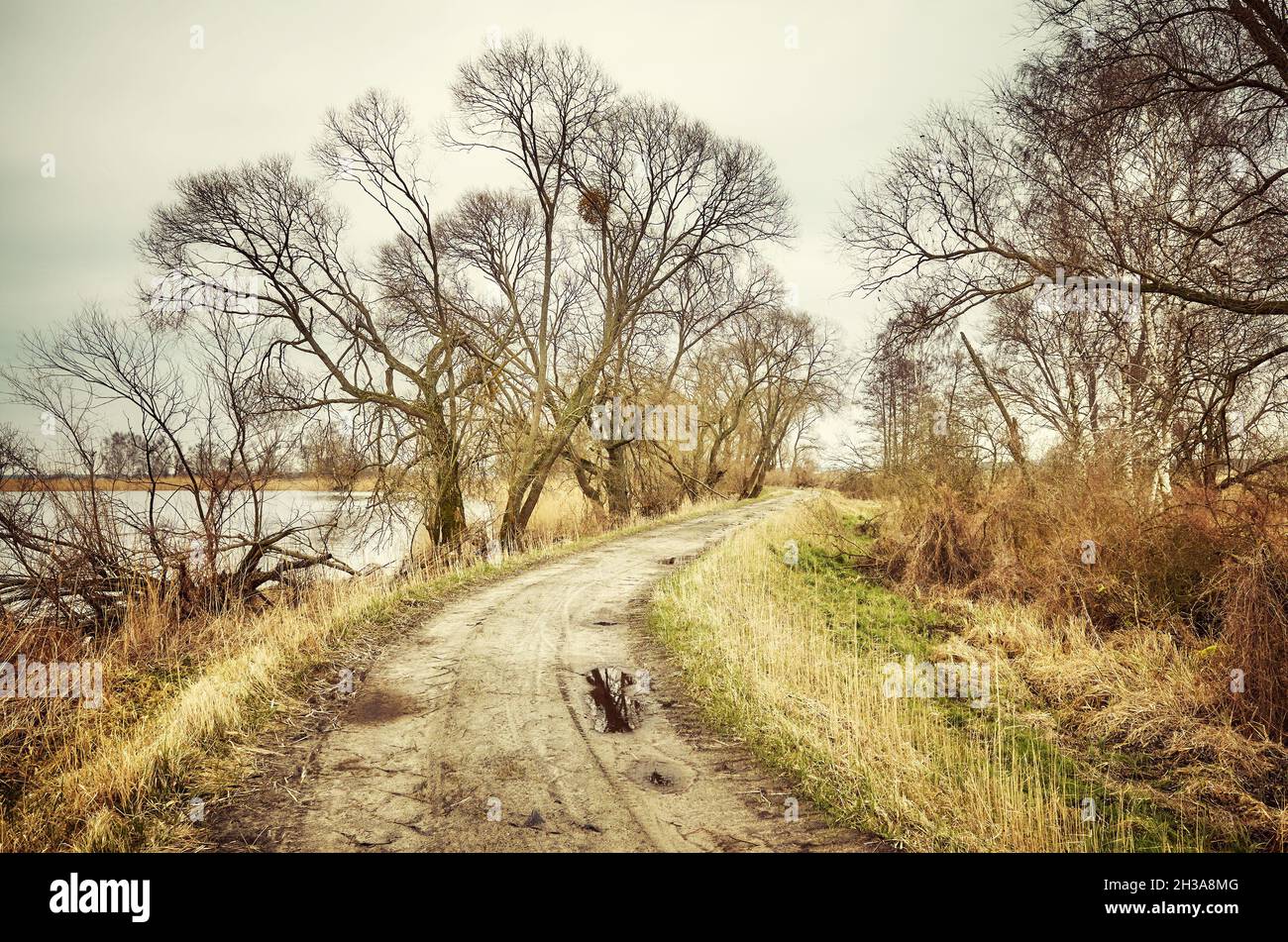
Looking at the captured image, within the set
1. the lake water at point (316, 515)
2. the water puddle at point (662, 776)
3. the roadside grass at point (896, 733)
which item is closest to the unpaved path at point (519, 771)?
the water puddle at point (662, 776)

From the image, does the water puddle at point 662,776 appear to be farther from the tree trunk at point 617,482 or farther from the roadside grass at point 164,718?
the tree trunk at point 617,482

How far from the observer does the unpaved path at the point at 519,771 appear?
3.24m

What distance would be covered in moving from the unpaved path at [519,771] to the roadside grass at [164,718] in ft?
1.82

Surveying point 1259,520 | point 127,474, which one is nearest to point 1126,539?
point 1259,520

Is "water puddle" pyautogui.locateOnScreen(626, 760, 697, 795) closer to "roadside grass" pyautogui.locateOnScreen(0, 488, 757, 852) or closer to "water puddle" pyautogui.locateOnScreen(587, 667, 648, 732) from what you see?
"water puddle" pyautogui.locateOnScreen(587, 667, 648, 732)

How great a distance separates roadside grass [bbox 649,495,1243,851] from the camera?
11.1ft

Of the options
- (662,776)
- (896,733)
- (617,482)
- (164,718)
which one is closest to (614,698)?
(662,776)

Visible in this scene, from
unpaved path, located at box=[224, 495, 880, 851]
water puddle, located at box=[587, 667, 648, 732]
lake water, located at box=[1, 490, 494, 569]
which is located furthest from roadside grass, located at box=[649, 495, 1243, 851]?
lake water, located at box=[1, 490, 494, 569]

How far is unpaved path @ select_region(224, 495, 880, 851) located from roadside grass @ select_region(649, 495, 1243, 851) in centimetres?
34

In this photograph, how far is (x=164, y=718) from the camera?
15.7 feet

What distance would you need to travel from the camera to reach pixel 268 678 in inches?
215

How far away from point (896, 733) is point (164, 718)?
18.9 ft

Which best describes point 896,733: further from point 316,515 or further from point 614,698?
point 316,515
